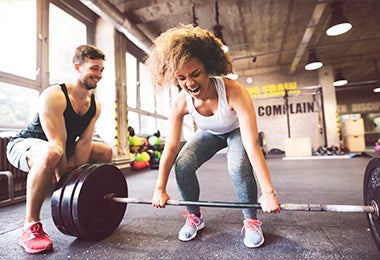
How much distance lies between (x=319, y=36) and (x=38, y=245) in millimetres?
6285

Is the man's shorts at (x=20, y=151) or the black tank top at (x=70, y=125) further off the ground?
the black tank top at (x=70, y=125)

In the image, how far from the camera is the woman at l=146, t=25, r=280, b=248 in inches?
39.7

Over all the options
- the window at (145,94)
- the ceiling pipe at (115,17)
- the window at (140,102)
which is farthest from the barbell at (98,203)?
the window at (145,94)

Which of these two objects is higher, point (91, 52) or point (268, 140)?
point (91, 52)

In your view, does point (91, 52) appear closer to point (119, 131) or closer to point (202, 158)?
point (202, 158)

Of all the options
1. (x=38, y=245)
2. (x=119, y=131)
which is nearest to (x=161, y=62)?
(x=38, y=245)

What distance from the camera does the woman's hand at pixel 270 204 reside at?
90 centimetres

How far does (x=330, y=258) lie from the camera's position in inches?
36.6

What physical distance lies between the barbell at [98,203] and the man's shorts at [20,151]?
29cm

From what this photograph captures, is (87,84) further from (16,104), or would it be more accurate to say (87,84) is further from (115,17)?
(115,17)

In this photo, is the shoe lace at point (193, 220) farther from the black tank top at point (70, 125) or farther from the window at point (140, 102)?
the window at point (140, 102)

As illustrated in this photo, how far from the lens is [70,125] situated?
1.43 m

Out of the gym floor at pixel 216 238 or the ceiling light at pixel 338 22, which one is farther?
the ceiling light at pixel 338 22

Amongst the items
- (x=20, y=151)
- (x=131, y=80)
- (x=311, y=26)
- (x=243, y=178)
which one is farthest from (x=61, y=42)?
(x=311, y=26)
